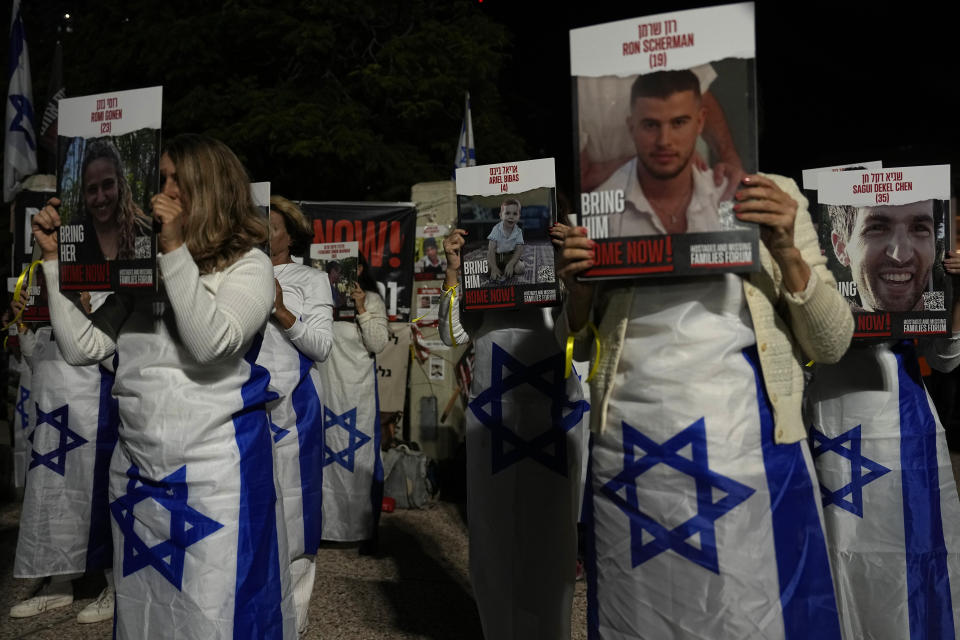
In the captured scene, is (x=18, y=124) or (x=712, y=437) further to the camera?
(x=18, y=124)

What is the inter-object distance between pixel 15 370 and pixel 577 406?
8.21 metres

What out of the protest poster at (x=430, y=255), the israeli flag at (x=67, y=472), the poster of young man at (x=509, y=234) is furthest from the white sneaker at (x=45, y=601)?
the protest poster at (x=430, y=255)

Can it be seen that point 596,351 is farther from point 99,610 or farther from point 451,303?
point 99,610

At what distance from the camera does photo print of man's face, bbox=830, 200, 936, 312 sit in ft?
10.3

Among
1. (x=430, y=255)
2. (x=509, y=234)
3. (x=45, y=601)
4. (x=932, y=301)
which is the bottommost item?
(x=45, y=601)

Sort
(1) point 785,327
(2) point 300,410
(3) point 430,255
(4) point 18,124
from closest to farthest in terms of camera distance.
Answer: (1) point 785,327 → (2) point 300,410 → (4) point 18,124 → (3) point 430,255

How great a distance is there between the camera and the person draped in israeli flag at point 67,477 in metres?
4.44

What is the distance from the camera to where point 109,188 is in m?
2.40

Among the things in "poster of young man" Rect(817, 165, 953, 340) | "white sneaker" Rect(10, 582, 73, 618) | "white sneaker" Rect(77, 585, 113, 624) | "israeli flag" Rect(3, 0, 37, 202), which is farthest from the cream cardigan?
"israeli flag" Rect(3, 0, 37, 202)

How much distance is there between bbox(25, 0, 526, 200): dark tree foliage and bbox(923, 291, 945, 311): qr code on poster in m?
10.7

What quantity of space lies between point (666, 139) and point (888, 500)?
6.30 feet

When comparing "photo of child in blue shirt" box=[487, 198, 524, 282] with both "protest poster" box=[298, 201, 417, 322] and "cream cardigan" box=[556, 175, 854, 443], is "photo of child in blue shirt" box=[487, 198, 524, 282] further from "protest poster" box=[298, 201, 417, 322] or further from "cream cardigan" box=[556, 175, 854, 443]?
"protest poster" box=[298, 201, 417, 322]

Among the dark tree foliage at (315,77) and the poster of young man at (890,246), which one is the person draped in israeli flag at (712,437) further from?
the dark tree foliage at (315,77)

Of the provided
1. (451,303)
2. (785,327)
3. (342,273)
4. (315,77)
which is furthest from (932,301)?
(315,77)
